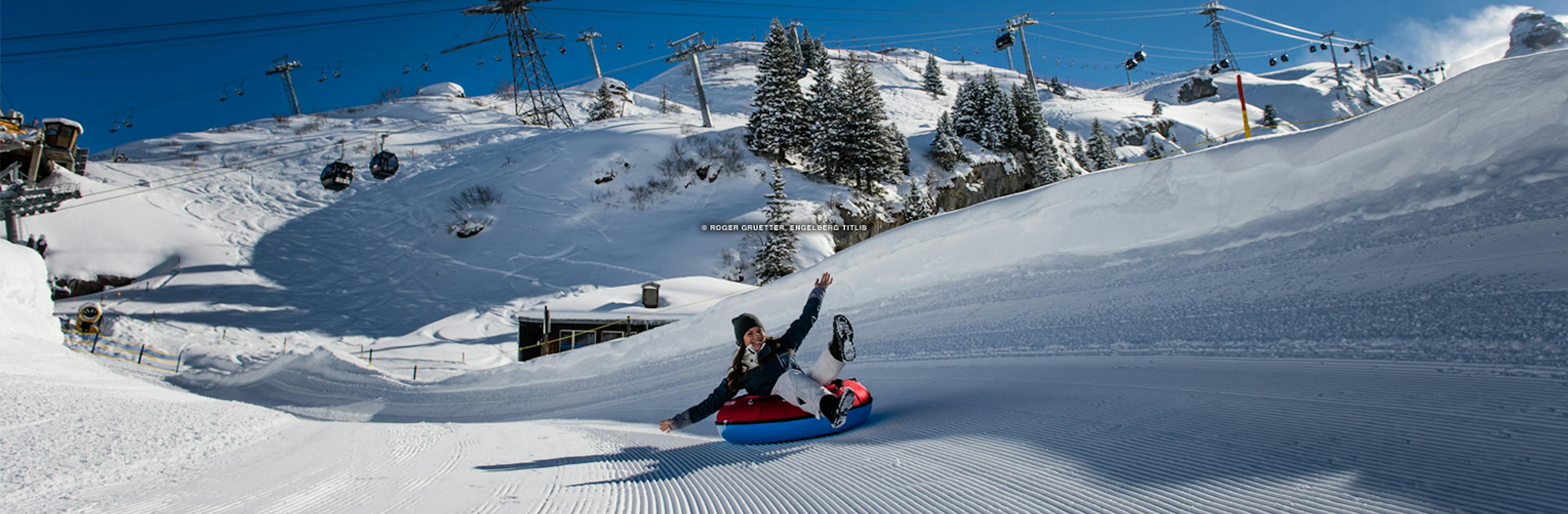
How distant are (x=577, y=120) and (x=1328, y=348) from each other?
65095 mm

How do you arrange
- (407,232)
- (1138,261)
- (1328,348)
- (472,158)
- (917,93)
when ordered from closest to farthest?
(1328,348) → (1138,261) → (407,232) → (472,158) → (917,93)

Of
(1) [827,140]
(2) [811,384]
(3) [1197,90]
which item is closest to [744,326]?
(2) [811,384]

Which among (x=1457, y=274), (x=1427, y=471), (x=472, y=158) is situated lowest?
(x=1427, y=471)

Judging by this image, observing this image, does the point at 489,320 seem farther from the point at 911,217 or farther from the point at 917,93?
the point at 917,93

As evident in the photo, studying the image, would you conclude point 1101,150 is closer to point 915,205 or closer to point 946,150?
point 946,150

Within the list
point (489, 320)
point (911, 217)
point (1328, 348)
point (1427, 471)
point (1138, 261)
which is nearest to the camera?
point (1427, 471)

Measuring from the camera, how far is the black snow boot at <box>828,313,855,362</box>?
400 cm

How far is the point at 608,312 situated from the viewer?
81.2 ft

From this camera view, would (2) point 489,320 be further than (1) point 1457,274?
Yes

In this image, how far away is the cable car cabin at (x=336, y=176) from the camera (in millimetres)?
28516

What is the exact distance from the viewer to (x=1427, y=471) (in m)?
2.16

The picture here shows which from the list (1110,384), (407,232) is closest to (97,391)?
(1110,384)

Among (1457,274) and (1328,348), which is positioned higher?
(1457,274)

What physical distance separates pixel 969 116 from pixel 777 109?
1698 cm
